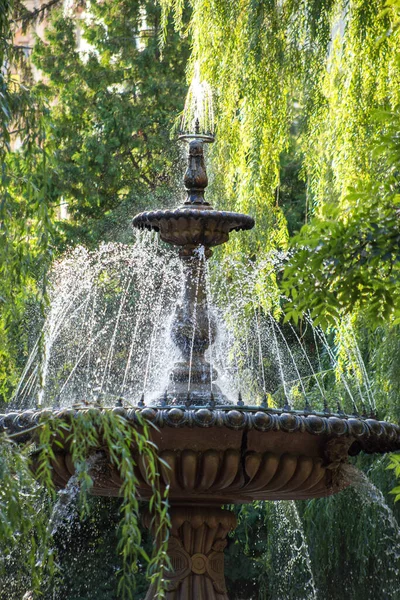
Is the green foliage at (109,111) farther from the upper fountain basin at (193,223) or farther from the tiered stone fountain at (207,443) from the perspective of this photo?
the tiered stone fountain at (207,443)

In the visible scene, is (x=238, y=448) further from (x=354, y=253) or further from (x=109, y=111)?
(x=109, y=111)

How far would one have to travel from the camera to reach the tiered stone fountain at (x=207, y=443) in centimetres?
652

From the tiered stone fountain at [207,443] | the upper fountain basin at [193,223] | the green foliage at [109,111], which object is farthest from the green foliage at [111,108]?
the tiered stone fountain at [207,443]

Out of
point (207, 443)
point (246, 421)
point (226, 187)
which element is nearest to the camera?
point (246, 421)

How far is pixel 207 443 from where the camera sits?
6.60m

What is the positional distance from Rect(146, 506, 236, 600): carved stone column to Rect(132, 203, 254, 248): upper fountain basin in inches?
72.7

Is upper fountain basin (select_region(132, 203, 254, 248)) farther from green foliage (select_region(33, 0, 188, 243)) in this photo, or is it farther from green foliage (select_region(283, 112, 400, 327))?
green foliage (select_region(33, 0, 188, 243))

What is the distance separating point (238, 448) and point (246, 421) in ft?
1.03

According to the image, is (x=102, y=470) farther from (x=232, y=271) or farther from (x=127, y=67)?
(x=127, y=67)

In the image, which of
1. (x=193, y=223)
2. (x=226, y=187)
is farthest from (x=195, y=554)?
(x=226, y=187)

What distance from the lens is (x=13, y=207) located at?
5473 mm

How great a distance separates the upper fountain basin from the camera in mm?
8016

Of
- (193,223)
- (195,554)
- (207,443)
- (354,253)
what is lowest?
(195,554)

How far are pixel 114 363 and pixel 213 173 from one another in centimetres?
522
